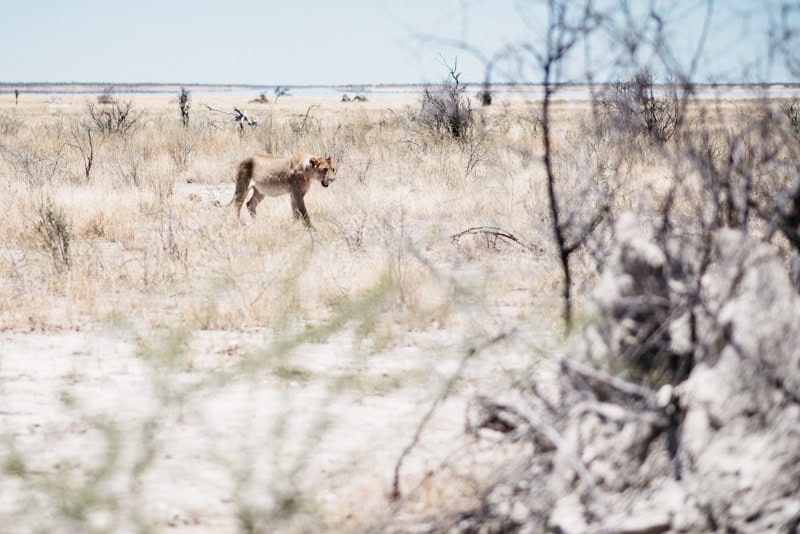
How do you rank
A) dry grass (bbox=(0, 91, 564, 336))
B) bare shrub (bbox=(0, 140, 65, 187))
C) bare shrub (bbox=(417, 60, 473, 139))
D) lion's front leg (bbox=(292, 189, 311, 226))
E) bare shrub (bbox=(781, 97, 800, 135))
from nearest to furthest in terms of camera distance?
dry grass (bbox=(0, 91, 564, 336)), bare shrub (bbox=(781, 97, 800, 135)), lion's front leg (bbox=(292, 189, 311, 226)), bare shrub (bbox=(0, 140, 65, 187)), bare shrub (bbox=(417, 60, 473, 139))

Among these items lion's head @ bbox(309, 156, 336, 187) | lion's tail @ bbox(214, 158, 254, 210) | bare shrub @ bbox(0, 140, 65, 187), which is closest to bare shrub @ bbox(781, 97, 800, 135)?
lion's head @ bbox(309, 156, 336, 187)

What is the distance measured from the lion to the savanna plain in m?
0.27

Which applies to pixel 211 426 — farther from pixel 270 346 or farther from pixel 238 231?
pixel 238 231

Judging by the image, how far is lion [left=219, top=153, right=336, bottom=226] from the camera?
9711 millimetres

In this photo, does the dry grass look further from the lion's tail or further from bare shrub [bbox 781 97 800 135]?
bare shrub [bbox 781 97 800 135]

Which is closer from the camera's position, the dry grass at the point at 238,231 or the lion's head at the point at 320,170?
the dry grass at the point at 238,231

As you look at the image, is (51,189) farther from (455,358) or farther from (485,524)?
(485,524)

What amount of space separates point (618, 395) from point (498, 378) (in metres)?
1.43

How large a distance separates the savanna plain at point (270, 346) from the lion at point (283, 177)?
269 mm

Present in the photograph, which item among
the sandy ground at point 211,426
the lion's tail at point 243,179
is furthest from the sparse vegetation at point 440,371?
the lion's tail at point 243,179

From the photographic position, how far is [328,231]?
340 inches

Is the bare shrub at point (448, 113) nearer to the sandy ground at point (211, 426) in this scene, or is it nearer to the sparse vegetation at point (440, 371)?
the sparse vegetation at point (440, 371)

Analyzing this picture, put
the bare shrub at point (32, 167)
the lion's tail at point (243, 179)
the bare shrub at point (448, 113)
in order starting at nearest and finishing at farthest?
the lion's tail at point (243, 179) < the bare shrub at point (32, 167) < the bare shrub at point (448, 113)

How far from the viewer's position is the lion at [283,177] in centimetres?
971
